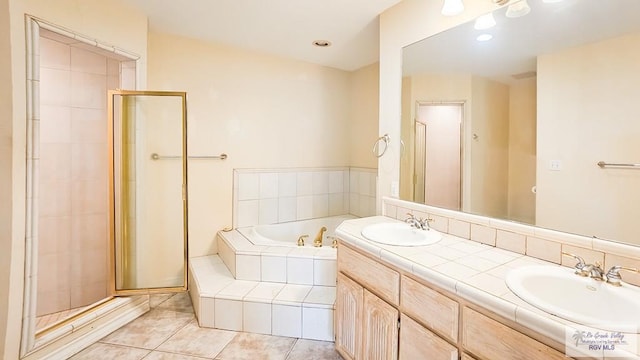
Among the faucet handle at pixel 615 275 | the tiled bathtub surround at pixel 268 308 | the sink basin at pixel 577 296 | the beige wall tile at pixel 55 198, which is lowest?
the tiled bathtub surround at pixel 268 308

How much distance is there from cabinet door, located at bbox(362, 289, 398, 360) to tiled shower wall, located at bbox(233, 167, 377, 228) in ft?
6.18

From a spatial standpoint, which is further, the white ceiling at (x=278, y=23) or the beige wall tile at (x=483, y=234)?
the white ceiling at (x=278, y=23)

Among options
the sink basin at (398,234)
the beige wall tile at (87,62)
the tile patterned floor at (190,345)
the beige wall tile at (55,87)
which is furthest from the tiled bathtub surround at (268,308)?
the beige wall tile at (87,62)

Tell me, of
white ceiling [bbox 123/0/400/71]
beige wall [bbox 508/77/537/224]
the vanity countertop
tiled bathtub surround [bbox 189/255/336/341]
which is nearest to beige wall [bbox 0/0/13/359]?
white ceiling [bbox 123/0/400/71]

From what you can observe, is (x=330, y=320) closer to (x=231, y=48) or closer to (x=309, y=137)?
(x=309, y=137)

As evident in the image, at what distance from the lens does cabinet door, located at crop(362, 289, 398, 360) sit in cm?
135

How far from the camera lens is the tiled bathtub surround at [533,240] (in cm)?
107

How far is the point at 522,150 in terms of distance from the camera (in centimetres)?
145

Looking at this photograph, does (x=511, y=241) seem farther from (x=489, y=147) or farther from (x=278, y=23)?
(x=278, y=23)

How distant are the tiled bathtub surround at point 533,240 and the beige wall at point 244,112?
1.83m

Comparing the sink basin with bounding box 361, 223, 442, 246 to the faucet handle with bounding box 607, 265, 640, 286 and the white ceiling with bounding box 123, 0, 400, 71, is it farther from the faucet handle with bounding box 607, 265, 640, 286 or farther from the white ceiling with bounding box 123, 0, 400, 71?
the white ceiling with bounding box 123, 0, 400, 71

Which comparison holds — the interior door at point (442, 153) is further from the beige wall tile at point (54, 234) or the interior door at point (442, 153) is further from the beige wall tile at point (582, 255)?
the beige wall tile at point (54, 234)

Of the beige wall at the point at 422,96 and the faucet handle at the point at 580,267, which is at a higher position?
the beige wall at the point at 422,96

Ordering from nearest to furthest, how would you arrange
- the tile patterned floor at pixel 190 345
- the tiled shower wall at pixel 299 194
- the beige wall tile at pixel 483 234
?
the beige wall tile at pixel 483 234 → the tile patterned floor at pixel 190 345 → the tiled shower wall at pixel 299 194
